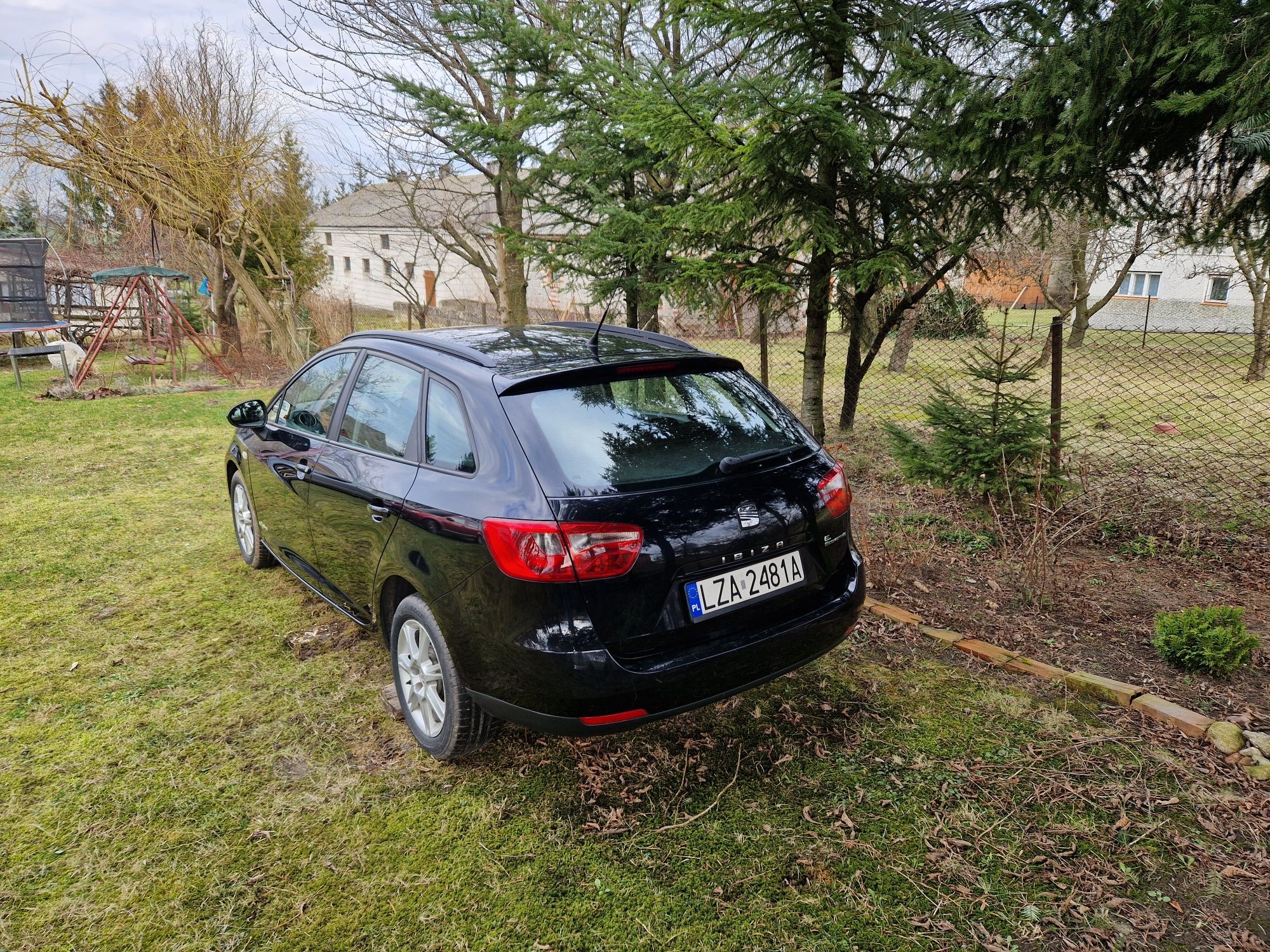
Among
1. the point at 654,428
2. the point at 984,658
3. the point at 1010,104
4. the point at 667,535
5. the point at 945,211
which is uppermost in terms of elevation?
the point at 1010,104

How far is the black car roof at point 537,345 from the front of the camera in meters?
2.75

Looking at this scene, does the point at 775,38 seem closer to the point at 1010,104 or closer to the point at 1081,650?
the point at 1010,104

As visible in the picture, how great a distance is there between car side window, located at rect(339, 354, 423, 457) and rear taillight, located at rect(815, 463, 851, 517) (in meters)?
1.62

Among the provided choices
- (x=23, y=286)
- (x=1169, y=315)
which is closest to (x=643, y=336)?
(x=23, y=286)

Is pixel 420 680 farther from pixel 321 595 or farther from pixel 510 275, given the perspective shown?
pixel 510 275

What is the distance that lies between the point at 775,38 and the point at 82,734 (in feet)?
20.4

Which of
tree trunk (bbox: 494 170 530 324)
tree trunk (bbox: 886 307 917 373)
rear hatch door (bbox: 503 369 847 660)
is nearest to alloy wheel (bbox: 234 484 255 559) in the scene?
rear hatch door (bbox: 503 369 847 660)

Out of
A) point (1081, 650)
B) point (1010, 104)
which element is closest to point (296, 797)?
point (1081, 650)

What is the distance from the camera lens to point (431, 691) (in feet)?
9.14

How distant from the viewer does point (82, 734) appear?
2.98 metres

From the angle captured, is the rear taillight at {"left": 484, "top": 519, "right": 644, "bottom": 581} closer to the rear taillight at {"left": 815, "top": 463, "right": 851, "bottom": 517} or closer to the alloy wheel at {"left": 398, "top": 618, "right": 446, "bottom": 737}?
the alloy wheel at {"left": 398, "top": 618, "right": 446, "bottom": 737}

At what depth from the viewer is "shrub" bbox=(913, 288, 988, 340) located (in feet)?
22.9

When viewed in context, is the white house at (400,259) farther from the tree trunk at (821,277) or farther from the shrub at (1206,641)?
the shrub at (1206,641)

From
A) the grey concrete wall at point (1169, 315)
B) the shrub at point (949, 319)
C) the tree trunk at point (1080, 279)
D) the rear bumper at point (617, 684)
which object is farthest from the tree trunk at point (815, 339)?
the grey concrete wall at point (1169, 315)
